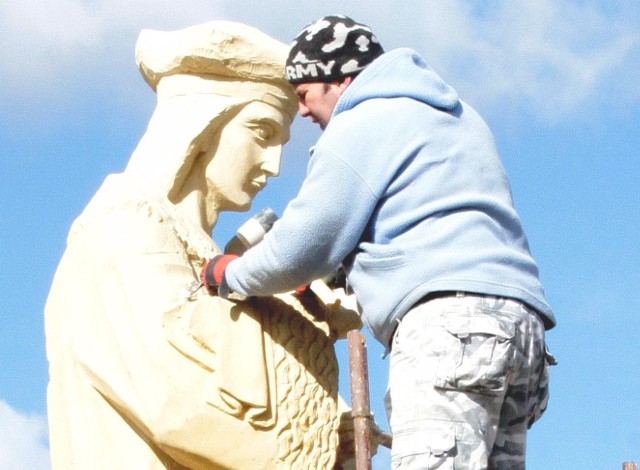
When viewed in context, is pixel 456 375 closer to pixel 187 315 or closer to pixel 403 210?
pixel 403 210

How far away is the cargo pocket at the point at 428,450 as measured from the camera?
16.4 ft

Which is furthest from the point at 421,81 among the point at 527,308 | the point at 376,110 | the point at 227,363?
the point at 227,363

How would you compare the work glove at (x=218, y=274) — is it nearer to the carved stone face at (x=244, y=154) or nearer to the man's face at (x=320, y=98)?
the man's face at (x=320, y=98)

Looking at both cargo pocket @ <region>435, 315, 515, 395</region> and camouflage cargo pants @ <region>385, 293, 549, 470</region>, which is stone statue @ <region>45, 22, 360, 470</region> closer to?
camouflage cargo pants @ <region>385, 293, 549, 470</region>

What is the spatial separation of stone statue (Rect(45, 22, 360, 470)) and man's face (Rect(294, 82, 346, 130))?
0.74 meters

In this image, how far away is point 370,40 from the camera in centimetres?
573

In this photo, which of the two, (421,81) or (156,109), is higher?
(156,109)

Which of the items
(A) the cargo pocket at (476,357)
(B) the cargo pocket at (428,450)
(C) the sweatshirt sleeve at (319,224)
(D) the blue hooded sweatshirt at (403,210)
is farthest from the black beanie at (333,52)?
(B) the cargo pocket at (428,450)

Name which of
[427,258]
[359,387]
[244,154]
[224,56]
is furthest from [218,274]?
[224,56]

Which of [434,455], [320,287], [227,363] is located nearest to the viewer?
[434,455]

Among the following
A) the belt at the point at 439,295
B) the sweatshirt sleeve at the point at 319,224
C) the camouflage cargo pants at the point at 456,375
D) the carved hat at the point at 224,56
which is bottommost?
the camouflage cargo pants at the point at 456,375

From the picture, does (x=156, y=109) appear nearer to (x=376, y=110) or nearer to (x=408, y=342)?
(x=376, y=110)

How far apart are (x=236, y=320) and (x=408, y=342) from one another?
101 centimetres

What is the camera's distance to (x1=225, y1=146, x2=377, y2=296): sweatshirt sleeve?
532 centimetres
